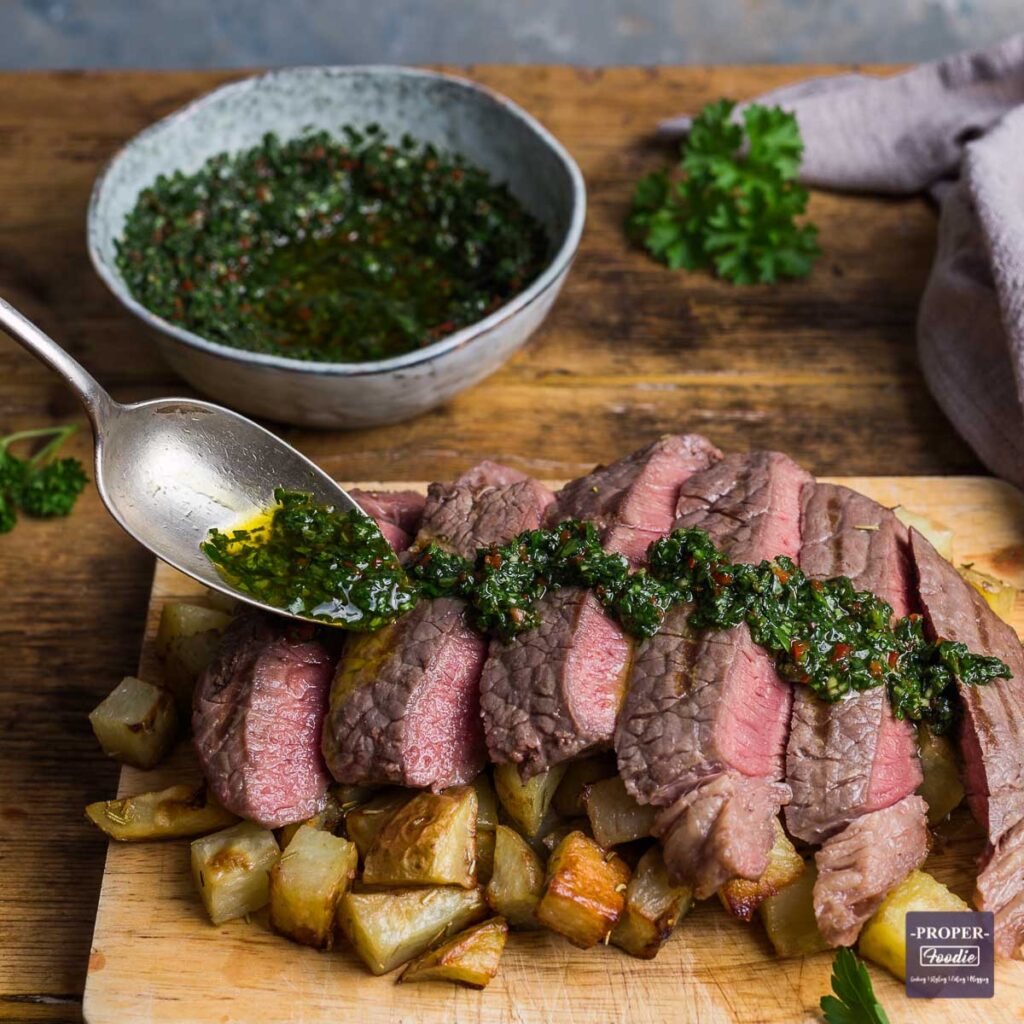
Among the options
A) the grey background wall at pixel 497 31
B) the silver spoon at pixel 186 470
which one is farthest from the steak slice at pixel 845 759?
the grey background wall at pixel 497 31

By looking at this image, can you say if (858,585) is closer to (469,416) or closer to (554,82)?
(469,416)

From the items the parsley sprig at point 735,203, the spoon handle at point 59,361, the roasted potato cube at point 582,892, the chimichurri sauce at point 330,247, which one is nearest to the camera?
the roasted potato cube at point 582,892

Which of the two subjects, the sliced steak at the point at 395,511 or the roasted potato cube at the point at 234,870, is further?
the sliced steak at the point at 395,511

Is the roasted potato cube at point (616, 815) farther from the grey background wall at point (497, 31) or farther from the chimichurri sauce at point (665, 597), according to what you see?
the grey background wall at point (497, 31)

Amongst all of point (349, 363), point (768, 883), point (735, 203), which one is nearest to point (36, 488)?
point (349, 363)

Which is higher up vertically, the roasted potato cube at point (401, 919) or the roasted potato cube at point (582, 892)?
the roasted potato cube at point (582, 892)

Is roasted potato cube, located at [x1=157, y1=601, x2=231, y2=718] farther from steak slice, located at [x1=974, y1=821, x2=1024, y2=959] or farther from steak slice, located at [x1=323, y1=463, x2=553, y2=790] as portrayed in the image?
steak slice, located at [x1=974, y1=821, x2=1024, y2=959]

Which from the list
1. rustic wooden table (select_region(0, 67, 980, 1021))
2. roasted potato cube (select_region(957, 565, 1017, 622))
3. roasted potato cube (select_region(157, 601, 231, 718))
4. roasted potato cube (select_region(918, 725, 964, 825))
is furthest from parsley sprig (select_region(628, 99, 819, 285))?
roasted potato cube (select_region(157, 601, 231, 718))
